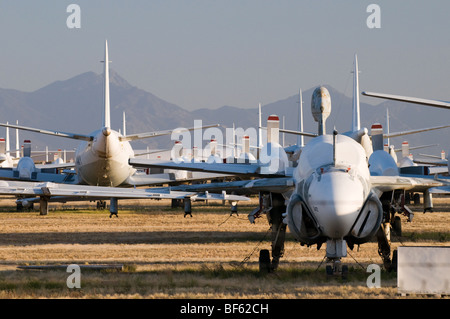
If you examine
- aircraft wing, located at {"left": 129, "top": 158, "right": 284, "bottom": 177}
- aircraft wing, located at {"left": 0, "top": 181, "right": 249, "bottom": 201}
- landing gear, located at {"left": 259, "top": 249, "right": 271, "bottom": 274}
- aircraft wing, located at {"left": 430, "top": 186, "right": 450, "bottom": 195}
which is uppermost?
aircraft wing, located at {"left": 129, "top": 158, "right": 284, "bottom": 177}

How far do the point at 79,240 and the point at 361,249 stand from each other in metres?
11.1

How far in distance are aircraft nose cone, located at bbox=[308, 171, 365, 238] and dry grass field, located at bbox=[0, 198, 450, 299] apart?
3.95ft

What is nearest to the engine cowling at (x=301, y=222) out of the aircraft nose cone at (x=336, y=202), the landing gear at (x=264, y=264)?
the aircraft nose cone at (x=336, y=202)

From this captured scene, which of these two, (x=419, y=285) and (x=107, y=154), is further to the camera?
(x=107, y=154)

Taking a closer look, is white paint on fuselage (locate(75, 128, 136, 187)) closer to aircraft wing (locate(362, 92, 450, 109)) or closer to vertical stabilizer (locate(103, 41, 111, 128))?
vertical stabilizer (locate(103, 41, 111, 128))

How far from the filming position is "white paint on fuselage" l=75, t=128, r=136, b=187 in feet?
166

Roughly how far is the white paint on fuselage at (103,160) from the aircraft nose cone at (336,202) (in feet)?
115

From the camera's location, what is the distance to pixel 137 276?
58.4 feet

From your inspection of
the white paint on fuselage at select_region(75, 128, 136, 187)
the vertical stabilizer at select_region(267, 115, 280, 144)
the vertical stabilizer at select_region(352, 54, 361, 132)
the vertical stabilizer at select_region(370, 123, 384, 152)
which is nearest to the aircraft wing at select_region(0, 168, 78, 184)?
the white paint on fuselage at select_region(75, 128, 136, 187)

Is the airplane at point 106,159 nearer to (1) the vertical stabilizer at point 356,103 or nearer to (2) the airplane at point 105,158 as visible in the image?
(2) the airplane at point 105,158

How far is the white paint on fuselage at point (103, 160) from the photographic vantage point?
50.6m

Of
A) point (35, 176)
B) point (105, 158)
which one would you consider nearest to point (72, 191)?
point (105, 158)
